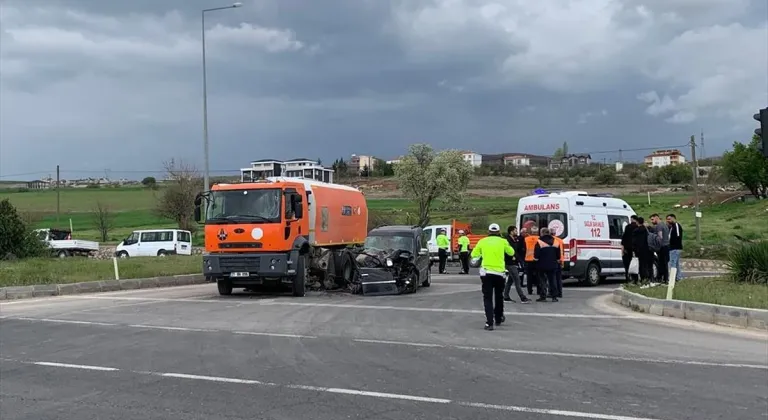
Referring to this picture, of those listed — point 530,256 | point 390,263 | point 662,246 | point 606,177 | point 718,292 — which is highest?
point 606,177

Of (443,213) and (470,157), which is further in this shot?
(470,157)

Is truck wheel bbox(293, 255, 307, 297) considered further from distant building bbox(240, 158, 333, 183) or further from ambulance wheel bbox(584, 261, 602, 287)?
ambulance wheel bbox(584, 261, 602, 287)

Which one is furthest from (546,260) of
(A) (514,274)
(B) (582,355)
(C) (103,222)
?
(C) (103,222)

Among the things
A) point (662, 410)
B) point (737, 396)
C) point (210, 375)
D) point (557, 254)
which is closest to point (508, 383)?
point (662, 410)

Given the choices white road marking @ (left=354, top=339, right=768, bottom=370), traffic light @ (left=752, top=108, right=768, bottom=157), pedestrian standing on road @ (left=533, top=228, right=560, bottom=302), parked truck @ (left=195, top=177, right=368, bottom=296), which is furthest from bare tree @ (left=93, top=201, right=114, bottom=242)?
traffic light @ (left=752, top=108, right=768, bottom=157)

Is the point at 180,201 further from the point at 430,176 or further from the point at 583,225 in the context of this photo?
the point at 583,225

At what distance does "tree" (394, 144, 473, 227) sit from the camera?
55.7 m

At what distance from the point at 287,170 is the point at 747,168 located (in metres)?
58.9

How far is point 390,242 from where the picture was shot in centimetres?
2028

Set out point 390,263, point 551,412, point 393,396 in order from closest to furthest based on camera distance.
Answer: point 551,412, point 393,396, point 390,263

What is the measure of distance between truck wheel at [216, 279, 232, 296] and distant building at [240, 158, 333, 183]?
9.34ft

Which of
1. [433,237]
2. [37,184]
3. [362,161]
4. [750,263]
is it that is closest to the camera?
[750,263]

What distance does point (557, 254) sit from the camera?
1650 cm

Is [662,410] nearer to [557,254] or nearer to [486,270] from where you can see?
[486,270]
